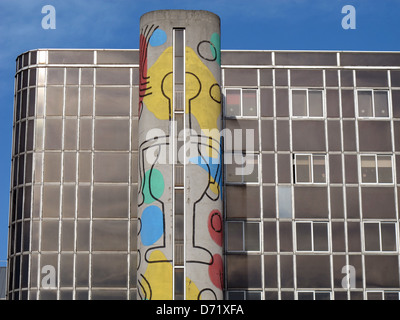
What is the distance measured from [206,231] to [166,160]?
179 inches

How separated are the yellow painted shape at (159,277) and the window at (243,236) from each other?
7957 millimetres

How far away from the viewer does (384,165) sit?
54969mm

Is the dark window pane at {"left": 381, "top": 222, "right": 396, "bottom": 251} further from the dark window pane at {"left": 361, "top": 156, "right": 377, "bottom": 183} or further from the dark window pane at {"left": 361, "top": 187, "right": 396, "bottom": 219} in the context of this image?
the dark window pane at {"left": 361, "top": 156, "right": 377, "bottom": 183}

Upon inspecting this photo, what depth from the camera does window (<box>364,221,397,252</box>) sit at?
5341 centimetres

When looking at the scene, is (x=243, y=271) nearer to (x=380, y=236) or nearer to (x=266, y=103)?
(x=380, y=236)

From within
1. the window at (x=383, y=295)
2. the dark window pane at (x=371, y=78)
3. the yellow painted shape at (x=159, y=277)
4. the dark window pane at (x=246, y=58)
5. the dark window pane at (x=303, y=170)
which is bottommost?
the window at (x=383, y=295)

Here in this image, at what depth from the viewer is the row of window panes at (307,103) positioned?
180 feet

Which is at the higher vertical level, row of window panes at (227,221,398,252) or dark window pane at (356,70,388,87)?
dark window pane at (356,70,388,87)

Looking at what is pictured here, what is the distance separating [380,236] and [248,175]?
9.27 metres

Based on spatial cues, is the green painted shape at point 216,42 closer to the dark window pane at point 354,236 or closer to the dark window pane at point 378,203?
the dark window pane at point 378,203

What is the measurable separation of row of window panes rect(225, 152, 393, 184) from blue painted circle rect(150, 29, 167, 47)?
30.5ft

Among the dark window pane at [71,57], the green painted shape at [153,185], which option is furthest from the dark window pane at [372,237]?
the dark window pane at [71,57]

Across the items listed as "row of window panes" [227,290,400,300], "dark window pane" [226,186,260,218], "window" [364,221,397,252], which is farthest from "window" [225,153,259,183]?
"window" [364,221,397,252]
